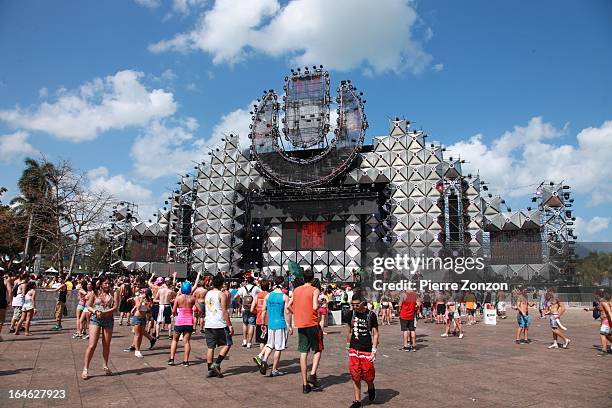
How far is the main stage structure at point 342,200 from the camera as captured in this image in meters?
44.8

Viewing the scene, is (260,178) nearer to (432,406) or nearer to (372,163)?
(372,163)

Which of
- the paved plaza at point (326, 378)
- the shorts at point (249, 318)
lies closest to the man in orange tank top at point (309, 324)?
the paved plaza at point (326, 378)

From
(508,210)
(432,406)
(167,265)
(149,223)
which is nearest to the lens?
(432,406)

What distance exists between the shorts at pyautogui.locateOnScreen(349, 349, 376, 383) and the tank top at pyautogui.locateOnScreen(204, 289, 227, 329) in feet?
9.26

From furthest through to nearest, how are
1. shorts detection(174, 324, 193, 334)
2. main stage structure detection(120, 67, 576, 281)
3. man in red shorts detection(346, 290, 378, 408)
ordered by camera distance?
main stage structure detection(120, 67, 576, 281)
shorts detection(174, 324, 193, 334)
man in red shorts detection(346, 290, 378, 408)

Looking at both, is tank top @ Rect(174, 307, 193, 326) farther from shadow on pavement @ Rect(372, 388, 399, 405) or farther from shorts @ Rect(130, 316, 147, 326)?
shadow on pavement @ Rect(372, 388, 399, 405)

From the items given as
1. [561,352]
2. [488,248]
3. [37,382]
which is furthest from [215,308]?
[488,248]

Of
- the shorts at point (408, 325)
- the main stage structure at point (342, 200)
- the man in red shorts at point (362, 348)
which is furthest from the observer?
the main stage structure at point (342, 200)

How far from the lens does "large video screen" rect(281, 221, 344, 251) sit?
1858 inches

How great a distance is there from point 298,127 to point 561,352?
3891 cm

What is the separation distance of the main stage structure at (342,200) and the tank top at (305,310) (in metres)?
36.9

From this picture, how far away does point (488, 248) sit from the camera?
31656 mm

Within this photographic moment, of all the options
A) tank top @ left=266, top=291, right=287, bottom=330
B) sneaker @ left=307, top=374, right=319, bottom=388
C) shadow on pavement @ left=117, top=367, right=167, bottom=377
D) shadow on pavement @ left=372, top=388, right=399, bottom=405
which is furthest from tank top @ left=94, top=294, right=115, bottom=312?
shadow on pavement @ left=372, top=388, right=399, bottom=405

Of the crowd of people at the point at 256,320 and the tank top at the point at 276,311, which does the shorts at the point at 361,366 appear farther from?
the tank top at the point at 276,311
